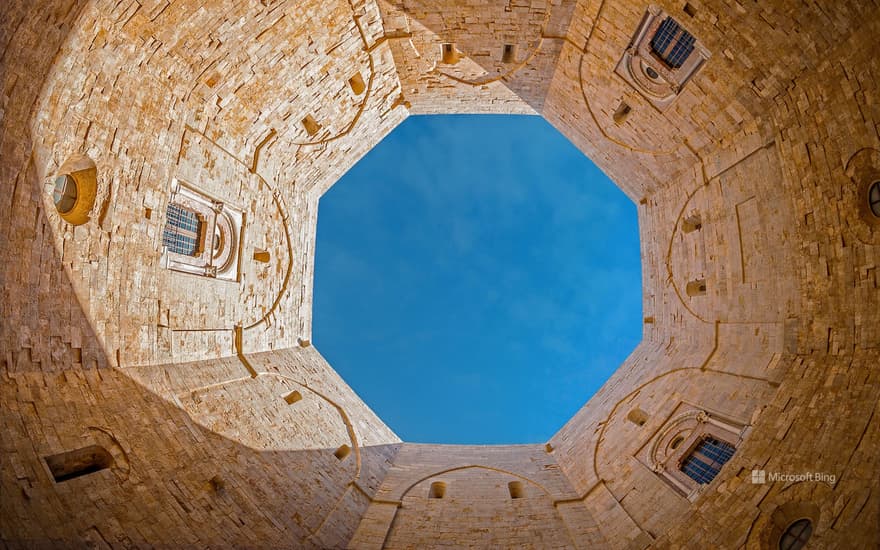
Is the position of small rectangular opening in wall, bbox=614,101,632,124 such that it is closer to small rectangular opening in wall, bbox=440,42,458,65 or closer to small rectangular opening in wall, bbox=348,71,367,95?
small rectangular opening in wall, bbox=440,42,458,65

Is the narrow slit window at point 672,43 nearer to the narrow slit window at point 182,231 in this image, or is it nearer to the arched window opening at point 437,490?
the narrow slit window at point 182,231

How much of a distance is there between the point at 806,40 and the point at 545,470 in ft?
31.8

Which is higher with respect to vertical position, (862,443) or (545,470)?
(862,443)

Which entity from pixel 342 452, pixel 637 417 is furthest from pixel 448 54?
pixel 342 452

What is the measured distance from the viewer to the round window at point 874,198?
20.0ft

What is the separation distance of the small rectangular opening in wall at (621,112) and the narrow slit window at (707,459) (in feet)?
23.0

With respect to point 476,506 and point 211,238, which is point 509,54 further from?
point 476,506

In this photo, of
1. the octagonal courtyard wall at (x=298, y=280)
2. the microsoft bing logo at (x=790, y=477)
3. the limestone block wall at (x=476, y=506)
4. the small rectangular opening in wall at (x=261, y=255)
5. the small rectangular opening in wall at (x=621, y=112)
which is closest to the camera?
the microsoft bing logo at (x=790, y=477)

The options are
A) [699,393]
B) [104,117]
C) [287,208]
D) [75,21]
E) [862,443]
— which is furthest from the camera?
[287,208]

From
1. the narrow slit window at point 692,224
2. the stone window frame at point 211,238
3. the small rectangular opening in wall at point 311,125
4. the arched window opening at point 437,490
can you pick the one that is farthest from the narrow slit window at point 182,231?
the narrow slit window at point 692,224

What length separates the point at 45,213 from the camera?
6.13 metres

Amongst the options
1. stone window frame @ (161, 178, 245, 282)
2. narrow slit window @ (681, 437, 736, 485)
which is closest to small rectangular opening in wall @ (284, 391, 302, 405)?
stone window frame @ (161, 178, 245, 282)

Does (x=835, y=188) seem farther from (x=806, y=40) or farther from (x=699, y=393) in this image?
(x=699, y=393)

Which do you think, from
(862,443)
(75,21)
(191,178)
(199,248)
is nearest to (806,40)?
(862,443)
